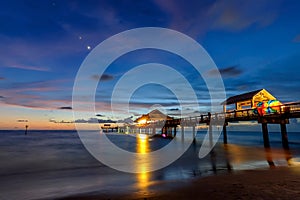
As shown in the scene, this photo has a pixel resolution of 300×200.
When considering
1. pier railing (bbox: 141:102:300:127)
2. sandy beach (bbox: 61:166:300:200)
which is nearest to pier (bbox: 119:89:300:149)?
pier railing (bbox: 141:102:300:127)

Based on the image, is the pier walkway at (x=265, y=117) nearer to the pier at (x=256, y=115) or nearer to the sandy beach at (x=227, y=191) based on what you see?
the pier at (x=256, y=115)

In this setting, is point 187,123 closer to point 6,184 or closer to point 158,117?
point 158,117

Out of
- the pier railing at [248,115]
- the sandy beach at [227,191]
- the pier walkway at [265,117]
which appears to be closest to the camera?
the sandy beach at [227,191]

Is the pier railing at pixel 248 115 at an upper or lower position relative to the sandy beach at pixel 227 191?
upper

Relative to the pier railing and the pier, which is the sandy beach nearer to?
the pier railing

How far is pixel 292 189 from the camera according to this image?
6895 millimetres

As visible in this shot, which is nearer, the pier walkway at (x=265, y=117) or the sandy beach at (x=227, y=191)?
the sandy beach at (x=227, y=191)

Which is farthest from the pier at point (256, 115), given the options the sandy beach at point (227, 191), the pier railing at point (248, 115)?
the sandy beach at point (227, 191)

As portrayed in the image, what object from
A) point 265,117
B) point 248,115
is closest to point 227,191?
point 265,117

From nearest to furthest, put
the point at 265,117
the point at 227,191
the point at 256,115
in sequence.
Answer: the point at 227,191 < the point at 265,117 < the point at 256,115

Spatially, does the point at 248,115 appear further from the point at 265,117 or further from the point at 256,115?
the point at 265,117

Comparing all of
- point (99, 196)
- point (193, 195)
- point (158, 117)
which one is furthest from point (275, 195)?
point (158, 117)

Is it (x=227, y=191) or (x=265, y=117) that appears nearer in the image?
(x=227, y=191)

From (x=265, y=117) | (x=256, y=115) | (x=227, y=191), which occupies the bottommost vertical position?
(x=227, y=191)
